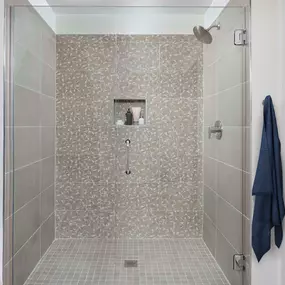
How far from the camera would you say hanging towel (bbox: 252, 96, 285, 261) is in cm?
181

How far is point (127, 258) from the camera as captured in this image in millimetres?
2609

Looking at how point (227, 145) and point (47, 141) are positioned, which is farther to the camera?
point (47, 141)

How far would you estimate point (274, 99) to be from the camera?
74.8 inches

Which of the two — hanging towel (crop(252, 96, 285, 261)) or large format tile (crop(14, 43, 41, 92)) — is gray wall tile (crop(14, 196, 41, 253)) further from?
hanging towel (crop(252, 96, 285, 261))

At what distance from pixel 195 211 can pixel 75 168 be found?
3.94ft

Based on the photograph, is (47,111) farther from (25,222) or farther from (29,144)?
(25,222)

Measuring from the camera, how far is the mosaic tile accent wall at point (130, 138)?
9.75ft

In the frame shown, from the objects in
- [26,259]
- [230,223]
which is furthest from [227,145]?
[26,259]

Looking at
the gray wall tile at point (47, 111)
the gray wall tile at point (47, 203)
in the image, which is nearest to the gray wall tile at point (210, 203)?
the gray wall tile at point (47, 203)

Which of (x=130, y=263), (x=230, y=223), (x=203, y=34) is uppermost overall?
(x=203, y=34)

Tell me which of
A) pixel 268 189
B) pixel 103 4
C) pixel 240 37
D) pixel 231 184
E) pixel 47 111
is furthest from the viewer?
pixel 47 111

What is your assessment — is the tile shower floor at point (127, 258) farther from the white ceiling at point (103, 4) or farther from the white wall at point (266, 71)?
the white ceiling at point (103, 4)

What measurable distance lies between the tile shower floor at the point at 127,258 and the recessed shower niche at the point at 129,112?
1099mm

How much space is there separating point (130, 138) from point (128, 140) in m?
0.03
